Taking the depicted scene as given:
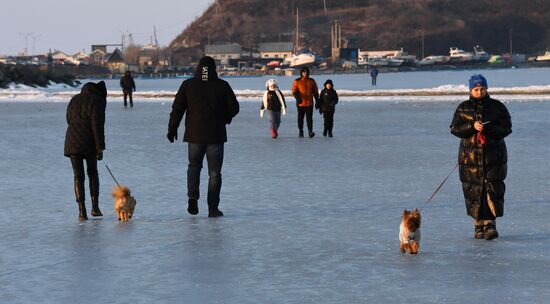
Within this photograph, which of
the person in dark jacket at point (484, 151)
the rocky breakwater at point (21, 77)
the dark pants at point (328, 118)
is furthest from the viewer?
the rocky breakwater at point (21, 77)

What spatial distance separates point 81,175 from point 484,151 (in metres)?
4.11

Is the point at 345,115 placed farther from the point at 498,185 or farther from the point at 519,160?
the point at 498,185

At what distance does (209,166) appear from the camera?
10.4 metres

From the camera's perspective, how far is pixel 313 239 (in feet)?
29.9

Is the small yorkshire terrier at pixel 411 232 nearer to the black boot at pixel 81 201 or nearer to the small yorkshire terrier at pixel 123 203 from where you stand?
the small yorkshire terrier at pixel 123 203

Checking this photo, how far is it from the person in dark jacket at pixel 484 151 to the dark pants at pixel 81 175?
3.78 m

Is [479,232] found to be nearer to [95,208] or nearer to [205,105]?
[205,105]

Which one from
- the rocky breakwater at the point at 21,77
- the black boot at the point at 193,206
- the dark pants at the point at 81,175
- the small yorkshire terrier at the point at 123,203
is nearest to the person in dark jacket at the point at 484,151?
the black boot at the point at 193,206

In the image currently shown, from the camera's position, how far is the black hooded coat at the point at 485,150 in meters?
8.73

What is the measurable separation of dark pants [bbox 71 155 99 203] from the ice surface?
29 cm

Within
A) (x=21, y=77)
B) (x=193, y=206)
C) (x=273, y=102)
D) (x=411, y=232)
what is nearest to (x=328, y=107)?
(x=273, y=102)

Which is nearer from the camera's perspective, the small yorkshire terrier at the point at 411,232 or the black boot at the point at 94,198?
the small yorkshire terrier at the point at 411,232

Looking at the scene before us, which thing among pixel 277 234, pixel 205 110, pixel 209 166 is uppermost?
pixel 205 110

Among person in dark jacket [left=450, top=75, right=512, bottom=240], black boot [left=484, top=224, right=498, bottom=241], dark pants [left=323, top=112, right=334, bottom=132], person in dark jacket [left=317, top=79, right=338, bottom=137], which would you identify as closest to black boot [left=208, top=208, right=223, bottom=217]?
person in dark jacket [left=450, top=75, right=512, bottom=240]
